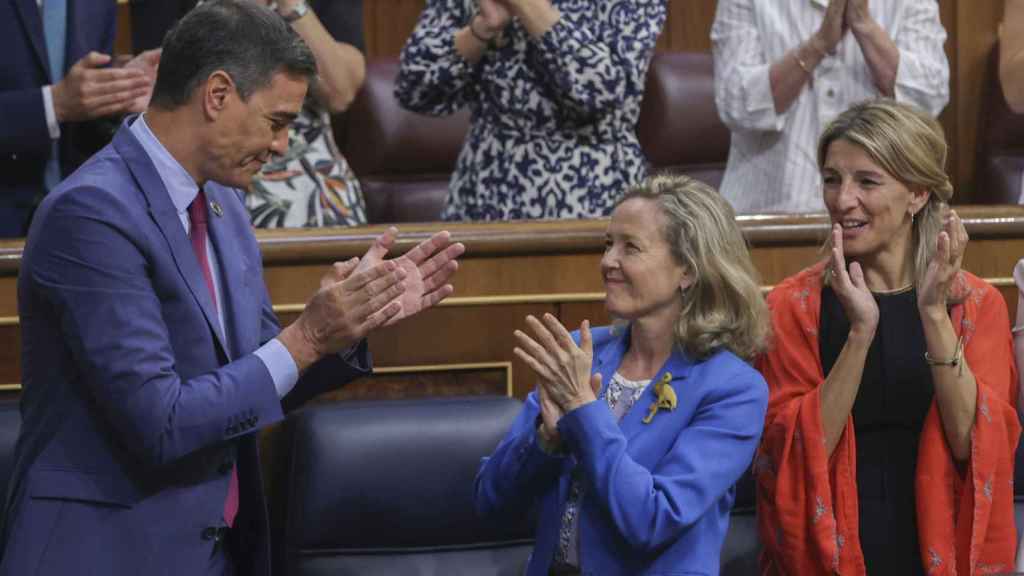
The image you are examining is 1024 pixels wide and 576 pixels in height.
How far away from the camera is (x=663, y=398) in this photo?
2041 millimetres

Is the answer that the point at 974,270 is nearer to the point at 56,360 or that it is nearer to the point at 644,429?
the point at 644,429

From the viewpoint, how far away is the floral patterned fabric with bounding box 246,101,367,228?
2.90 meters

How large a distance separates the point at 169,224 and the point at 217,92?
165 mm

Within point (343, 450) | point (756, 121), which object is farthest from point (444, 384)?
point (756, 121)

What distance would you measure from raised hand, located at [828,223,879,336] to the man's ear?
33.4 inches

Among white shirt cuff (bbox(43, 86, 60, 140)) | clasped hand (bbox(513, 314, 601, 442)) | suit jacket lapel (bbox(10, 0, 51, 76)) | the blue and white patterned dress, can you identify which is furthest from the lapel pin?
suit jacket lapel (bbox(10, 0, 51, 76))

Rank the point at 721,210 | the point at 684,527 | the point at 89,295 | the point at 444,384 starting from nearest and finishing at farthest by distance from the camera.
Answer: the point at 89,295 → the point at 684,527 → the point at 721,210 → the point at 444,384

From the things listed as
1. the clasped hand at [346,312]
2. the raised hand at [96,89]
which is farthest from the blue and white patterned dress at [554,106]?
the clasped hand at [346,312]

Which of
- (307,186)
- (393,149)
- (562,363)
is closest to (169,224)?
(562,363)

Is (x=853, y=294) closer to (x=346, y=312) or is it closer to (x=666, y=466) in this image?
(x=666, y=466)

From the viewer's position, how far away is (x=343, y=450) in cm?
230

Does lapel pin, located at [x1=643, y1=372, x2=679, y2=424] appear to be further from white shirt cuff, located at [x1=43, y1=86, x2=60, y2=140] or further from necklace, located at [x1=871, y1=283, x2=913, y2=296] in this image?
white shirt cuff, located at [x1=43, y1=86, x2=60, y2=140]

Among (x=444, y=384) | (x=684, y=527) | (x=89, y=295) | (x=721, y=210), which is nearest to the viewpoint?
(x=89, y=295)

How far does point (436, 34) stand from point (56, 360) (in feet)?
4.38
